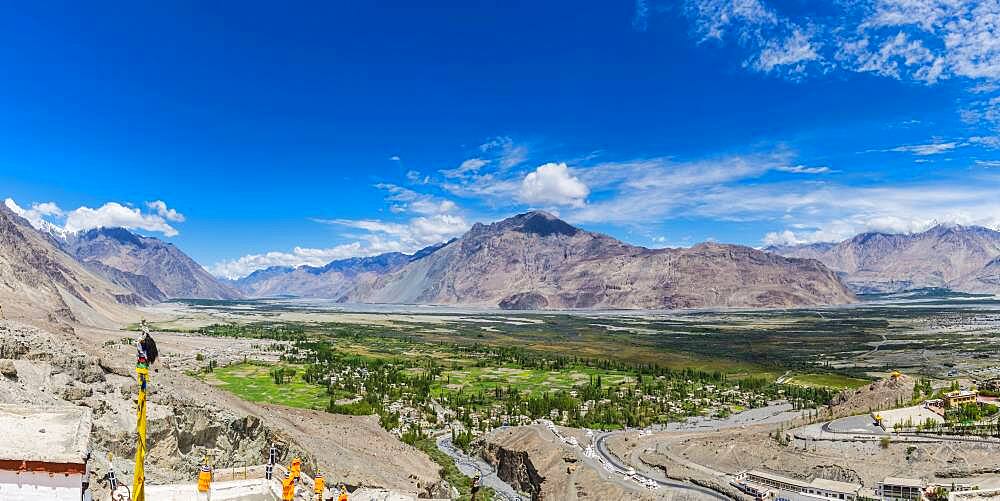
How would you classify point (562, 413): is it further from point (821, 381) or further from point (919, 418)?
Result: point (821, 381)

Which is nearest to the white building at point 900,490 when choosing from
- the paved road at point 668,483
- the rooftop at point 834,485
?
the rooftop at point 834,485

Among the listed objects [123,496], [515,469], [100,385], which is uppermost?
[100,385]

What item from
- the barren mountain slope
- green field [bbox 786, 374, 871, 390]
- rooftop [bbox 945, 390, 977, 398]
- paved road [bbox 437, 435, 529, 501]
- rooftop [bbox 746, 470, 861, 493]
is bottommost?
A: paved road [bbox 437, 435, 529, 501]

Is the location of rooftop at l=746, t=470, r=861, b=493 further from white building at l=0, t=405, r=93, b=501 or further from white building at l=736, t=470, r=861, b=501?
white building at l=0, t=405, r=93, b=501

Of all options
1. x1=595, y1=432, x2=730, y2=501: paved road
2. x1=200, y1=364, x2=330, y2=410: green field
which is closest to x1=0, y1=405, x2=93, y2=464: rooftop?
x1=595, y1=432, x2=730, y2=501: paved road

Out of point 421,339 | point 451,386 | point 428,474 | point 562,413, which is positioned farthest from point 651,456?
point 421,339

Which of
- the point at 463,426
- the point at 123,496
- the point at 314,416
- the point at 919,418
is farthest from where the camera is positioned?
the point at 463,426

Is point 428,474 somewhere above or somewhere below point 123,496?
below
